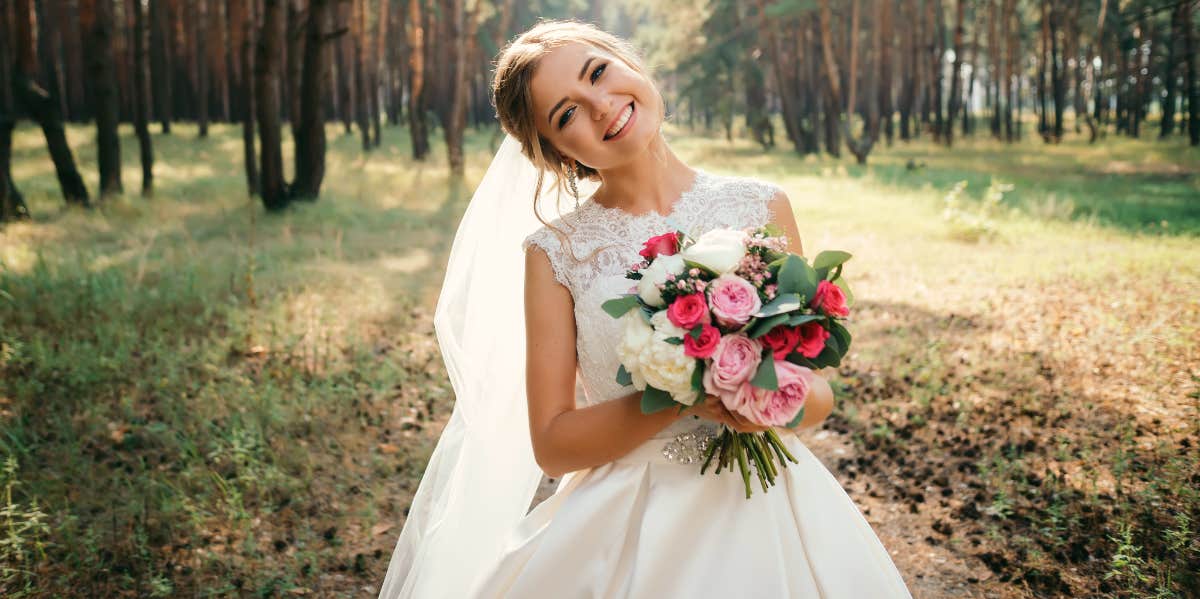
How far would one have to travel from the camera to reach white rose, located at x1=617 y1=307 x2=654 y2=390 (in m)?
1.83

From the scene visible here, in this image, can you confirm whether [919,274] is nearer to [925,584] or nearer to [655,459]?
[925,584]

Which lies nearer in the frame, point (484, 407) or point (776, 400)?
point (776, 400)

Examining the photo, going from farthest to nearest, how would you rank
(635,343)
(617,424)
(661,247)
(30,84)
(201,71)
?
(201,71)
(30,84)
(617,424)
(661,247)
(635,343)

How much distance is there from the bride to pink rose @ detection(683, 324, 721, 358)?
0.57 feet

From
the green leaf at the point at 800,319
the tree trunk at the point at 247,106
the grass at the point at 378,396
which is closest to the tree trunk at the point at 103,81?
the tree trunk at the point at 247,106

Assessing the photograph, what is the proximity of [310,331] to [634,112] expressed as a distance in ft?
18.2

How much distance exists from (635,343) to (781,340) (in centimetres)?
32

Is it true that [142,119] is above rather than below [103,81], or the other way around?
below

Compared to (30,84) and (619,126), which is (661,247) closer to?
(619,126)

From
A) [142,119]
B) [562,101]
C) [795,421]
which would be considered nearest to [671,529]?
[795,421]

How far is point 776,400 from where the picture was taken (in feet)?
5.80

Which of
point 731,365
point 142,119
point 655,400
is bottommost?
point 655,400

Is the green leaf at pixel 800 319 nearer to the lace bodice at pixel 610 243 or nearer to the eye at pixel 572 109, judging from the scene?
the lace bodice at pixel 610 243

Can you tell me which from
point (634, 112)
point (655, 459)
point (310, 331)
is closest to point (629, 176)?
point (634, 112)
